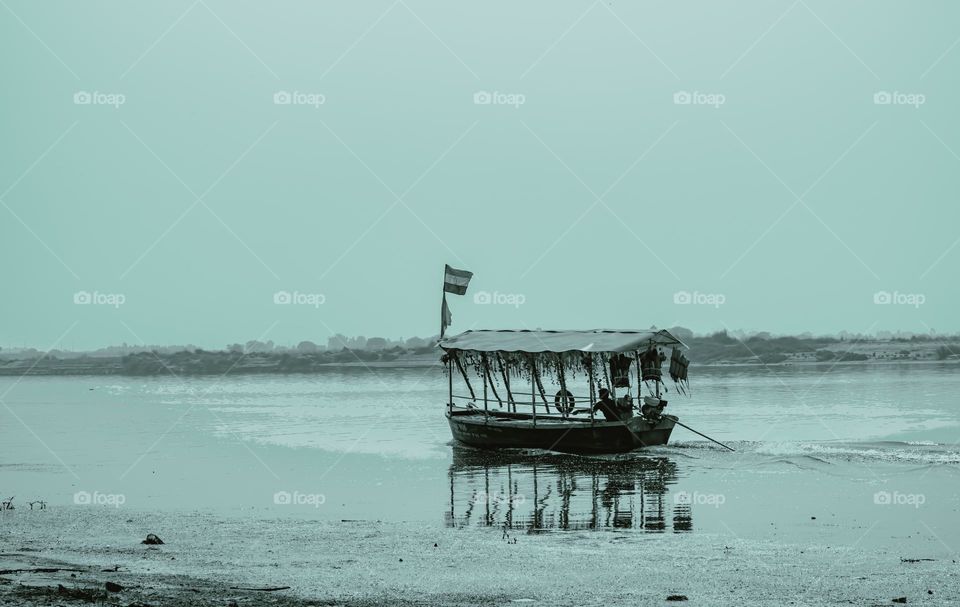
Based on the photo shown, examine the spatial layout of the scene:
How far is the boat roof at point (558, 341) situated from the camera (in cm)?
2539

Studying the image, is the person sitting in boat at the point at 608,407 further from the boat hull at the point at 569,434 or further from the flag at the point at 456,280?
the flag at the point at 456,280

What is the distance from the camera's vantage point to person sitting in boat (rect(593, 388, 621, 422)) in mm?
26188

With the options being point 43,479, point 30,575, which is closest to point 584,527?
point 30,575

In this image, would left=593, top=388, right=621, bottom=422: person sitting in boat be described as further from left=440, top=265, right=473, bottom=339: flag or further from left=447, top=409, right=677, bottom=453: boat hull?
left=440, top=265, right=473, bottom=339: flag

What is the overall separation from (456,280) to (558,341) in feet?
16.0

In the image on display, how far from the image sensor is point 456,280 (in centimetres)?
3059

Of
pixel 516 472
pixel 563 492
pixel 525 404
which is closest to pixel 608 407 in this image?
pixel 516 472

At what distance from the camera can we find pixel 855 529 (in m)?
14.6

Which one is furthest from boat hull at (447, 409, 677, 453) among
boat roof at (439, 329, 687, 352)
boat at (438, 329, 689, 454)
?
boat roof at (439, 329, 687, 352)

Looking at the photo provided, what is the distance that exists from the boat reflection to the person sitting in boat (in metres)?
1.19

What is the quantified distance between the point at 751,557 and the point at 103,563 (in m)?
7.41

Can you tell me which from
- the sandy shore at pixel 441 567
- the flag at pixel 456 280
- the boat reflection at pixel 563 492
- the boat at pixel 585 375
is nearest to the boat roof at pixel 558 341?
the boat at pixel 585 375

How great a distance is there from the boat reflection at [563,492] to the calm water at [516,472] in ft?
0.13

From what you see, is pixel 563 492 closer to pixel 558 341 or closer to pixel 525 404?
pixel 558 341
